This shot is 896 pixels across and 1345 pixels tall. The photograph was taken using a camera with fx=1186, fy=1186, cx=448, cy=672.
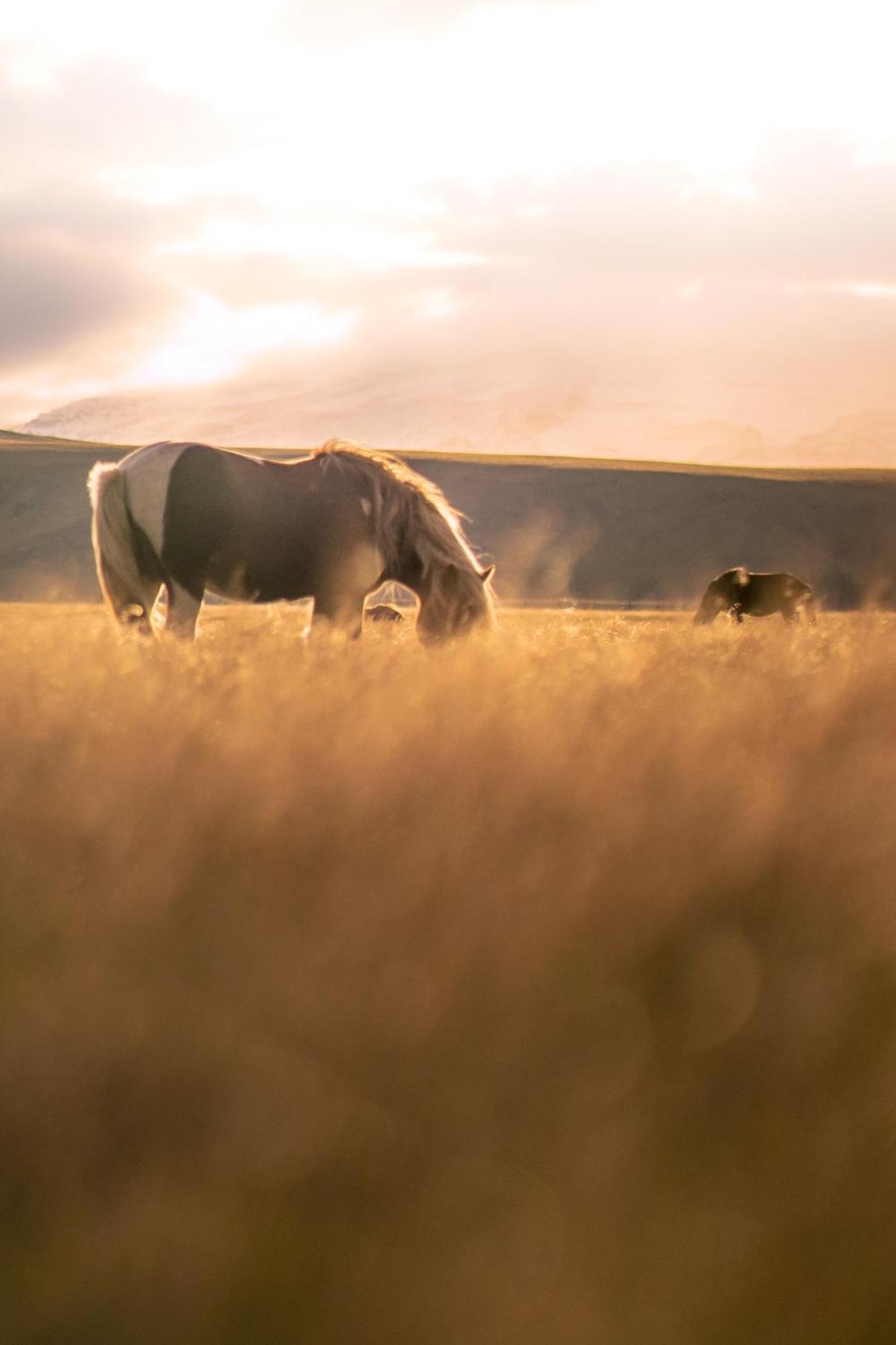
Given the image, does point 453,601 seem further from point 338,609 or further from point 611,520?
point 611,520

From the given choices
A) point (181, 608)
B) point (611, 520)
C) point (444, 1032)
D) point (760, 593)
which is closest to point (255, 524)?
point (181, 608)

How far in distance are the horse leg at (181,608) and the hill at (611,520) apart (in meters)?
43.8

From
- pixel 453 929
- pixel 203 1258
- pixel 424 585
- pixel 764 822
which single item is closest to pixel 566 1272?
pixel 203 1258

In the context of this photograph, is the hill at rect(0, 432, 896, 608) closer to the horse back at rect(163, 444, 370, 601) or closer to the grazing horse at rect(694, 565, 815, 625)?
the grazing horse at rect(694, 565, 815, 625)

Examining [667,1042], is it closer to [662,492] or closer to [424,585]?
[424,585]

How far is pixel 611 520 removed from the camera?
69688mm

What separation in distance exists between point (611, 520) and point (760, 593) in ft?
177

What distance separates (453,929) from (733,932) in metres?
0.55

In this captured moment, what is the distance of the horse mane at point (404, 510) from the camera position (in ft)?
25.7

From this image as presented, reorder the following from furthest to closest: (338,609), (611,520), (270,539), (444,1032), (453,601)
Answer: (611,520)
(338,609)
(270,539)
(453,601)
(444,1032)

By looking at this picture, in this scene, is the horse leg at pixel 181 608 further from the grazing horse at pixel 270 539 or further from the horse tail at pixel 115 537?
the horse tail at pixel 115 537

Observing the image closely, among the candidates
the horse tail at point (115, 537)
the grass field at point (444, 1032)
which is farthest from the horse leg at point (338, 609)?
the grass field at point (444, 1032)

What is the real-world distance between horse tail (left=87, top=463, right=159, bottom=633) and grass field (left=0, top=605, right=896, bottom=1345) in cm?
457

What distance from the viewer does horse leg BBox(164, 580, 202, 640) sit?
7.61 meters
